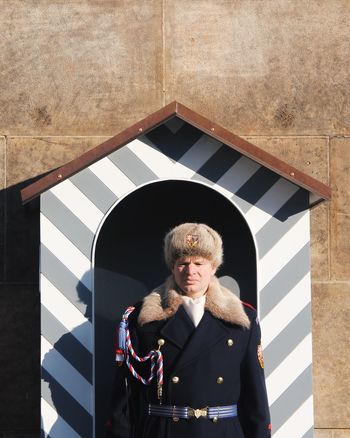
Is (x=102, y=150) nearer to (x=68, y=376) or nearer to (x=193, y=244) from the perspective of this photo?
(x=193, y=244)

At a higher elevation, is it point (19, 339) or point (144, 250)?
point (144, 250)

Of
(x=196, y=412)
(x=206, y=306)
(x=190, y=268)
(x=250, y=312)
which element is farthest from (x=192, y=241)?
(x=196, y=412)

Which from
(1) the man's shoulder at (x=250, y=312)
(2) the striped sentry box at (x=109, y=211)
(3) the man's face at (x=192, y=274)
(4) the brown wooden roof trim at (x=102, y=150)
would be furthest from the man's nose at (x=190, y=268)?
(4) the brown wooden roof trim at (x=102, y=150)

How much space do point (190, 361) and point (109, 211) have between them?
888mm

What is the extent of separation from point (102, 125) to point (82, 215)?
967mm

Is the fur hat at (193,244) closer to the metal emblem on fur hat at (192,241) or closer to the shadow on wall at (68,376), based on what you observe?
the metal emblem on fur hat at (192,241)

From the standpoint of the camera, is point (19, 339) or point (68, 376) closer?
point (68, 376)

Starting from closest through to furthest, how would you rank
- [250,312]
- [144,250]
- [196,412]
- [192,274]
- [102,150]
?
[196,412]
[192,274]
[250,312]
[102,150]
[144,250]

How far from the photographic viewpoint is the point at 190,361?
15.4ft

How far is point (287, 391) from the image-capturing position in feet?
16.7

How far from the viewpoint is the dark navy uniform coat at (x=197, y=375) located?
15.4 feet

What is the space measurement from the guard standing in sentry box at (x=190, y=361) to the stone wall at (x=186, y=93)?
1189 millimetres

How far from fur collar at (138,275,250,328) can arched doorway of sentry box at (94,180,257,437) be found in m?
0.66

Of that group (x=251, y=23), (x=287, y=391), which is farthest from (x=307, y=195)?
(x=251, y=23)
